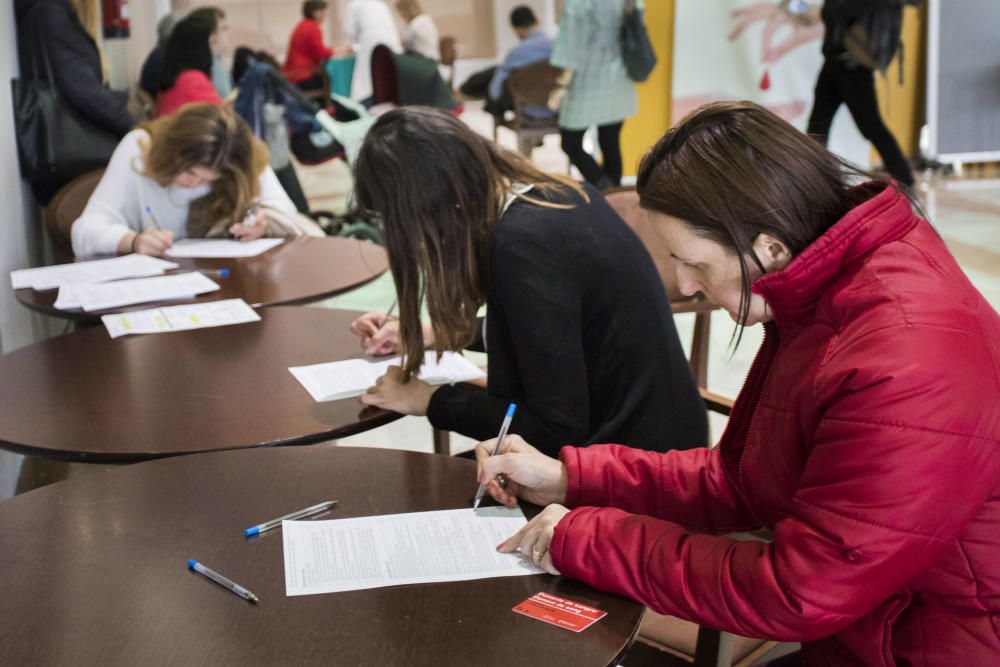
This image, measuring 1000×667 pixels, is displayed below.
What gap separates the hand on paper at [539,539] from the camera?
1.25 metres

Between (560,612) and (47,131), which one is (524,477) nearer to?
(560,612)

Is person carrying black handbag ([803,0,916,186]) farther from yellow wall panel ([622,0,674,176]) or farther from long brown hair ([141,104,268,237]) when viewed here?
long brown hair ([141,104,268,237])

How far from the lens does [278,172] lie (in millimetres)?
5977

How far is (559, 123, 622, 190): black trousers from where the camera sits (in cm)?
721

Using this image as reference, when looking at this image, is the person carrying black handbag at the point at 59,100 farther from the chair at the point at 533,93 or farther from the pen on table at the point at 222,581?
the chair at the point at 533,93

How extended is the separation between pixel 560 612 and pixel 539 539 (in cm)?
12

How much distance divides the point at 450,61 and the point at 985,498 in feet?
32.5

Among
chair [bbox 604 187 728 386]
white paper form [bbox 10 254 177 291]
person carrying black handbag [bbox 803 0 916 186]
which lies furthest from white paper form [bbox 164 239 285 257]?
person carrying black handbag [bbox 803 0 916 186]

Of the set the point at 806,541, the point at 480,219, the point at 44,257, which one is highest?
the point at 480,219

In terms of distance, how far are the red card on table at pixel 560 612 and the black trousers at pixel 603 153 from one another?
6163 millimetres

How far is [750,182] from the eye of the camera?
1138 millimetres

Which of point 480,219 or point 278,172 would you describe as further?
point 278,172

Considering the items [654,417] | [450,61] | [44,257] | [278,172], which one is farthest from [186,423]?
[450,61]

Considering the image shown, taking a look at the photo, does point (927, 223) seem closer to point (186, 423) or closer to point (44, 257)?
point (186, 423)
